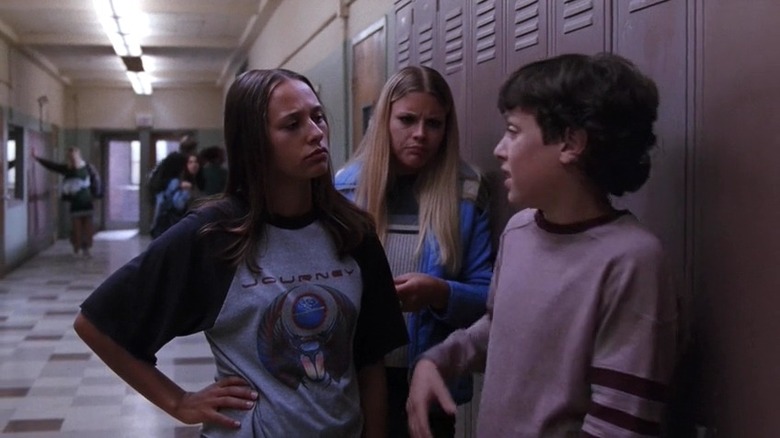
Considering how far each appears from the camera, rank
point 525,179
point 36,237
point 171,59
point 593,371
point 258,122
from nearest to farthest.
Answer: point 593,371, point 525,179, point 258,122, point 36,237, point 171,59

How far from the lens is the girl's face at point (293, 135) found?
67.2 inches

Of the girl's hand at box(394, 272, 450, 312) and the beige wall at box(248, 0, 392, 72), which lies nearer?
the girl's hand at box(394, 272, 450, 312)

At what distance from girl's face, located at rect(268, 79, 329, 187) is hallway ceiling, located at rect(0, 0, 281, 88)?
8.54m

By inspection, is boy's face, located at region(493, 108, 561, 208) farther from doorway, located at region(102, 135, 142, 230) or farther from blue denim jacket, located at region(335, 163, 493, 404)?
doorway, located at region(102, 135, 142, 230)

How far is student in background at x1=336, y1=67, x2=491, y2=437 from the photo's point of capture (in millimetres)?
2205

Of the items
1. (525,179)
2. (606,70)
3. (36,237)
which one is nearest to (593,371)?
(525,179)

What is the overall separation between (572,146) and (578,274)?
211 millimetres

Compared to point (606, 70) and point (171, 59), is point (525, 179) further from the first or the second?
point (171, 59)

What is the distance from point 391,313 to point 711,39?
0.76 metres

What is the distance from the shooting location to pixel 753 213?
1.55 metres

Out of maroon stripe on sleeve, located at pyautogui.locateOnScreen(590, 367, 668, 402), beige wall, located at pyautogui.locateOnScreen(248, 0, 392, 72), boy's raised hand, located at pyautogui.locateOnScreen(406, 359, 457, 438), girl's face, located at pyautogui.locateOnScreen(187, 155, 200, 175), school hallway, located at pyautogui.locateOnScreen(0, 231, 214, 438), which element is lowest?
school hallway, located at pyautogui.locateOnScreen(0, 231, 214, 438)

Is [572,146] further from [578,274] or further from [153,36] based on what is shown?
[153,36]

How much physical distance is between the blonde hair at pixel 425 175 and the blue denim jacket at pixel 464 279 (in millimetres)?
30

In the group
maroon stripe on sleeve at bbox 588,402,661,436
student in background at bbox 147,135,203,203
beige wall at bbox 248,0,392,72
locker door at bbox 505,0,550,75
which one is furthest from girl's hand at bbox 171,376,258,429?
student in background at bbox 147,135,203,203
